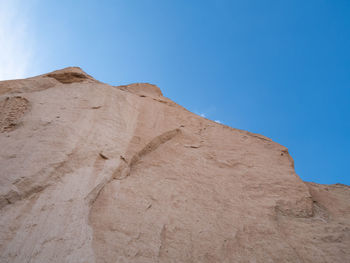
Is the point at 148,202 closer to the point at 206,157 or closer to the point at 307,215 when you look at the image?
the point at 206,157

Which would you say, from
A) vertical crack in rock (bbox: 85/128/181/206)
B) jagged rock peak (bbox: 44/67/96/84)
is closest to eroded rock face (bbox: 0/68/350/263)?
vertical crack in rock (bbox: 85/128/181/206)

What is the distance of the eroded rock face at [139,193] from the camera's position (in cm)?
292

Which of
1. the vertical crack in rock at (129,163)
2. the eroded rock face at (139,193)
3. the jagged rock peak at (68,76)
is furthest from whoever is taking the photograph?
the jagged rock peak at (68,76)

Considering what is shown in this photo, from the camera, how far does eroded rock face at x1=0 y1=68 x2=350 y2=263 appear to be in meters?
2.92

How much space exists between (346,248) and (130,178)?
10.4 ft

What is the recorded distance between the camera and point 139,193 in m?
3.81

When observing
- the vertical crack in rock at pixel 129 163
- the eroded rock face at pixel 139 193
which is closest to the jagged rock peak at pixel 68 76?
the eroded rock face at pixel 139 193

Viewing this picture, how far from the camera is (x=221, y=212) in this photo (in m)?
3.76

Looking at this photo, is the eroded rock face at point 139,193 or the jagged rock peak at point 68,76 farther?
the jagged rock peak at point 68,76

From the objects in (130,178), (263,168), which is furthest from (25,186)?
(263,168)

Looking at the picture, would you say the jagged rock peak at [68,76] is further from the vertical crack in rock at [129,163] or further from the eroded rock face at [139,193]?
the vertical crack in rock at [129,163]

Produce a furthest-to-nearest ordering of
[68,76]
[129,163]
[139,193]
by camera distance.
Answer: [68,76] → [129,163] → [139,193]

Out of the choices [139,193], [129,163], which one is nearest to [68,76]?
[129,163]

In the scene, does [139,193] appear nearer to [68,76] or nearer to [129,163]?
[129,163]
